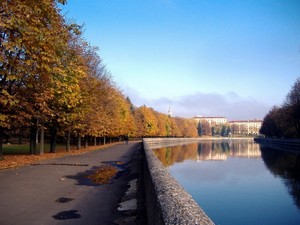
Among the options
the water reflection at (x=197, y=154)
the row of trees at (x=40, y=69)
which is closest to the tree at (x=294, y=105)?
the water reflection at (x=197, y=154)

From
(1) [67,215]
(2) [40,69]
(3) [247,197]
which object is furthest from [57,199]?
(3) [247,197]

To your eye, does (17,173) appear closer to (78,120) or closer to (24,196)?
(24,196)

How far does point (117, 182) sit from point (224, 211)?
5183 millimetres

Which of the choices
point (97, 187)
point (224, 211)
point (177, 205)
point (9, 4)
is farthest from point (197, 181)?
point (177, 205)

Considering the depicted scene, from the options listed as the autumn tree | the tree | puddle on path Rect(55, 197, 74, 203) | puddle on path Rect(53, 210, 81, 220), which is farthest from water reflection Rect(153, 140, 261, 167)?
puddle on path Rect(53, 210, 81, 220)

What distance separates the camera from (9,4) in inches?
542

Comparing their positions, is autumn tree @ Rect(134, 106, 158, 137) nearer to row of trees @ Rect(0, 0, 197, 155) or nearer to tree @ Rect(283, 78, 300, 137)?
tree @ Rect(283, 78, 300, 137)

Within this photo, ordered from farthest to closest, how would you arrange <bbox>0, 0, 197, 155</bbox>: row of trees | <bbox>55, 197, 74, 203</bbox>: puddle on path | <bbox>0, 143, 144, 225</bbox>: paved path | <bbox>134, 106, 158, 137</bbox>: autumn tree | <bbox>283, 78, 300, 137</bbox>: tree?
<bbox>134, 106, 158, 137</bbox>: autumn tree < <bbox>283, 78, 300, 137</bbox>: tree < <bbox>0, 0, 197, 155</bbox>: row of trees < <bbox>55, 197, 74, 203</bbox>: puddle on path < <bbox>0, 143, 144, 225</bbox>: paved path

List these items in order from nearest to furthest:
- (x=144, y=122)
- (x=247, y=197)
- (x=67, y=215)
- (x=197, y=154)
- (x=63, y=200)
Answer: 1. (x=67, y=215)
2. (x=63, y=200)
3. (x=247, y=197)
4. (x=197, y=154)
5. (x=144, y=122)

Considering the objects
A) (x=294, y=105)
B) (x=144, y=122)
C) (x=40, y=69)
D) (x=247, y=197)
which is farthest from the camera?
(x=144, y=122)

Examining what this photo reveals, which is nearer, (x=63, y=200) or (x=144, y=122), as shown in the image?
(x=63, y=200)

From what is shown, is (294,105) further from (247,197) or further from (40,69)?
(40,69)

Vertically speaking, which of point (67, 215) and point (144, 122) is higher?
point (144, 122)

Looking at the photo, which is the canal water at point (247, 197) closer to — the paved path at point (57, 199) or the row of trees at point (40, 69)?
the paved path at point (57, 199)
